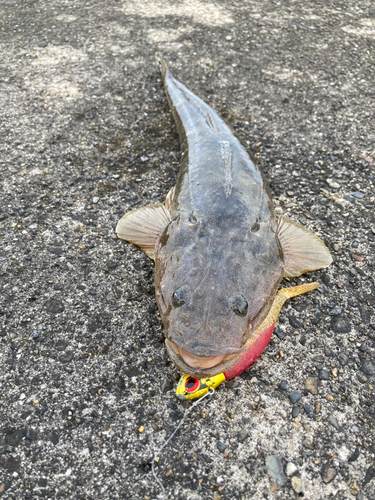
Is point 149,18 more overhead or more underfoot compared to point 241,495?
more overhead

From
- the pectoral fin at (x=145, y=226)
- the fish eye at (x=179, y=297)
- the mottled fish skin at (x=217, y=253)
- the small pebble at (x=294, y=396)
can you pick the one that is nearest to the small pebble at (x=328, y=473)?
the small pebble at (x=294, y=396)

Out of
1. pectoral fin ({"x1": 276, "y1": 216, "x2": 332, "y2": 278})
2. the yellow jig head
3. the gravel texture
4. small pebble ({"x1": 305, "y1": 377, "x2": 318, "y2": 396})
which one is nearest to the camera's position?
the gravel texture

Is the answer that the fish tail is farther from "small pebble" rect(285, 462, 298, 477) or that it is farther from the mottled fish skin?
"small pebble" rect(285, 462, 298, 477)

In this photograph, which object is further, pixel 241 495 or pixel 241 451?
pixel 241 451

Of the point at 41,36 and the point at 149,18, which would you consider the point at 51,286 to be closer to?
the point at 41,36

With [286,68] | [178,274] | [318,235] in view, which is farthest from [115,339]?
[286,68]

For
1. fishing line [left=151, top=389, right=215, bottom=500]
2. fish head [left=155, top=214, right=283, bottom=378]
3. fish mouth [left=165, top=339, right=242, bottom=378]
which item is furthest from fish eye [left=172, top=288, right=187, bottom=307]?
fishing line [left=151, top=389, right=215, bottom=500]
